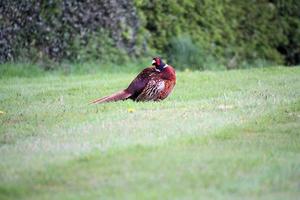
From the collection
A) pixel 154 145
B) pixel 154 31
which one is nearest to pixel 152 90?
pixel 154 145

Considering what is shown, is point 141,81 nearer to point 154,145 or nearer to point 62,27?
point 154,145

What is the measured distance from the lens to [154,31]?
16828 millimetres

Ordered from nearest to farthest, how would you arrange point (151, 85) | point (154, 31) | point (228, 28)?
point (151, 85) < point (154, 31) < point (228, 28)

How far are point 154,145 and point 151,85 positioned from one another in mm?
2857

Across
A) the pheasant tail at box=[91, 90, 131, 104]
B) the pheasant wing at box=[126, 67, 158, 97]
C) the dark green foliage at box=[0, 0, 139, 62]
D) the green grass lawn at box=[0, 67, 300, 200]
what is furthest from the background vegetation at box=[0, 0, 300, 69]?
the pheasant wing at box=[126, 67, 158, 97]

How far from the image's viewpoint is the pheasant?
990 cm

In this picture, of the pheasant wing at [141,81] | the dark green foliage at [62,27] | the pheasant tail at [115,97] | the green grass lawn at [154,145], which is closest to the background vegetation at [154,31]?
the dark green foliage at [62,27]

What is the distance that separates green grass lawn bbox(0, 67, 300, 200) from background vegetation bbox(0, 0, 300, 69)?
3.31 meters

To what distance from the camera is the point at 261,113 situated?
8.80 m

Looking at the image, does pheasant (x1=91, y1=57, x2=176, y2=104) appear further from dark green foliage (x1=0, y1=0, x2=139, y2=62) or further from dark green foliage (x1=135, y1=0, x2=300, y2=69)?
dark green foliage (x1=135, y1=0, x2=300, y2=69)

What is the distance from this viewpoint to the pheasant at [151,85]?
9898mm

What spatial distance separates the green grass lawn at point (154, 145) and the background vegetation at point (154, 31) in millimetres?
3311

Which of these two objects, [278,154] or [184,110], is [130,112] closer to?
[184,110]

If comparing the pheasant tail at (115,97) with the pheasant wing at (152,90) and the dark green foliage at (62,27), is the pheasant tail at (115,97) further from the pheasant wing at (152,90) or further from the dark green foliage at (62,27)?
the dark green foliage at (62,27)
